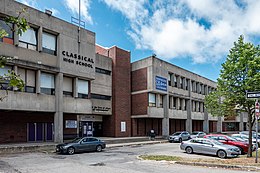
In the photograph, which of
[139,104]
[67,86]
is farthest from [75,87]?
[139,104]

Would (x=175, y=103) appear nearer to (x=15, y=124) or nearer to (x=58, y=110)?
(x=58, y=110)

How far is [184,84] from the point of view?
44031 mm

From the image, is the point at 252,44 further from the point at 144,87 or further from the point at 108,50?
the point at 108,50

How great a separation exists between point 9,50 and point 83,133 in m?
14.7

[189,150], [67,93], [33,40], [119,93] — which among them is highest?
[33,40]

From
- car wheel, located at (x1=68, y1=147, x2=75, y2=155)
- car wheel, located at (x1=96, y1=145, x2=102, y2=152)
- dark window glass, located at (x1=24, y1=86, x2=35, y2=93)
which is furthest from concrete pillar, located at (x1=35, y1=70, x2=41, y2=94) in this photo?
car wheel, located at (x1=96, y1=145, x2=102, y2=152)

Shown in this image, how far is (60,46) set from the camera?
24891 millimetres

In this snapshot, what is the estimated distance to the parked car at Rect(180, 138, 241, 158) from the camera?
18469mm

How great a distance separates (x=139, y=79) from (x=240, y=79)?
2052 centimetres

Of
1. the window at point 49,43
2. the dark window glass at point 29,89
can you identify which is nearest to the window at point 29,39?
the window at point 49,43

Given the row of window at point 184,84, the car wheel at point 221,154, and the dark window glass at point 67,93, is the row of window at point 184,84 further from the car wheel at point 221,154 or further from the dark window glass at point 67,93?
the car wheel at point 221,154

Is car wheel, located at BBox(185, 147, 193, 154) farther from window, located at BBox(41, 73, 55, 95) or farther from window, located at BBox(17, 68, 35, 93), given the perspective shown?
window, located at BBox(17, 68, 35, 93)

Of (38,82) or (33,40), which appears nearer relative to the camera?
(38,82)

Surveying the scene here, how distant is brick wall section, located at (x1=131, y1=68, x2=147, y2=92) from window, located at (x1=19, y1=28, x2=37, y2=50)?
17025 millimetres
